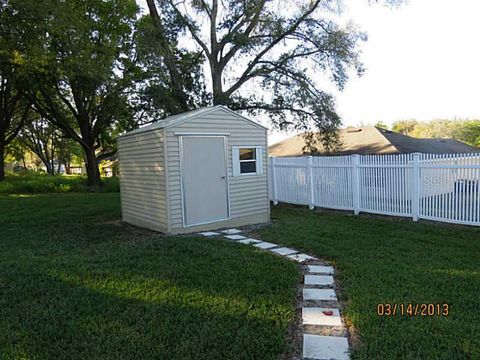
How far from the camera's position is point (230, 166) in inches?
282

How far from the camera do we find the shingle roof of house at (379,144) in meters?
13.1

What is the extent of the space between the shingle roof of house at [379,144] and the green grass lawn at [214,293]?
24.1 feet

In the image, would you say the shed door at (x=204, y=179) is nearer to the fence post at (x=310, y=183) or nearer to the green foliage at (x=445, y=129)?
the fence post at (x=310, y=183)

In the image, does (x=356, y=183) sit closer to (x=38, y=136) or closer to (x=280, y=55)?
(x=280, y=55)

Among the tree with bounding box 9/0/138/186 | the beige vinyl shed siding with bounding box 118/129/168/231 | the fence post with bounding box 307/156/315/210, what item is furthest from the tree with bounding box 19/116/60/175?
the fence post with bounding box 307/156/315/210

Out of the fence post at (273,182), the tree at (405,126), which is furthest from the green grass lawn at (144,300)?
the tree at (405,126)

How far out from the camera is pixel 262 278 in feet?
12.4

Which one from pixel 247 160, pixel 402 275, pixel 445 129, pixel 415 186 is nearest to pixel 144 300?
pixel 402 275

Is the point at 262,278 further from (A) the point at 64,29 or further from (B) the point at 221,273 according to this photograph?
(A) the point at 64,29

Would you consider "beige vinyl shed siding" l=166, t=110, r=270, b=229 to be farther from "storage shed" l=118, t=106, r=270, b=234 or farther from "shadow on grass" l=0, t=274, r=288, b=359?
"shadow on grass" l=0, t=274, r=288, b=359

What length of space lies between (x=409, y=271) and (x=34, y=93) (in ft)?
55.5

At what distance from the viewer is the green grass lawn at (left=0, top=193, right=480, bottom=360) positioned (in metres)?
2.46

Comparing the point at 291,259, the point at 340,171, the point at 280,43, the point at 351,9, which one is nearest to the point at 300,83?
the point at 280,43

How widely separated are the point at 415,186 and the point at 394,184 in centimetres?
46
